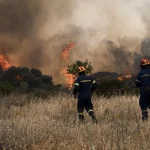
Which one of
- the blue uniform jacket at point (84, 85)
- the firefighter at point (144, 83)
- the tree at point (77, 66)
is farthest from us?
the tree at point (77, 66)

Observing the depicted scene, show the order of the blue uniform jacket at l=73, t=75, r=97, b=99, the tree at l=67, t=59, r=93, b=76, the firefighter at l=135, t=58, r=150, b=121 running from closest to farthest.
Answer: the firefighter at l=135, t=58, r=150, b=121 < the blue uniform jacket at l=73, t=75, r=97, b=99 < the tree at l=67, t=59, r=93, b=76

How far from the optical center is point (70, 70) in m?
43.4

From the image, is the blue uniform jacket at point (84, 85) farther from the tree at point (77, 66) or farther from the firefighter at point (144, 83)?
the tree at point (77, 66)

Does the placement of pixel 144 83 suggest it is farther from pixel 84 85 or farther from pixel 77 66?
pixel 77 66

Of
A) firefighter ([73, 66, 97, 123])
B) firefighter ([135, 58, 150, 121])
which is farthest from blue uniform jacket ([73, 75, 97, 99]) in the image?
firefighter ([135, 58, 150, 121])

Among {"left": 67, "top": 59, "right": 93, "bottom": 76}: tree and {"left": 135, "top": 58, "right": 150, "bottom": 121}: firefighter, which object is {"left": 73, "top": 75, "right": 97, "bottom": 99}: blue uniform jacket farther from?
{"left": 67, "top": 59, "right": 93, "bottom": 76}: tree

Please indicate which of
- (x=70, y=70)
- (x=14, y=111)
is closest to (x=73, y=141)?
(x=14, y=111)

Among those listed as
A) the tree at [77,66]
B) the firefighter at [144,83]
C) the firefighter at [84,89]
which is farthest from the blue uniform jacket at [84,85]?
the tree at [77,66]

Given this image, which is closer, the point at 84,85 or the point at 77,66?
the point at 84,85

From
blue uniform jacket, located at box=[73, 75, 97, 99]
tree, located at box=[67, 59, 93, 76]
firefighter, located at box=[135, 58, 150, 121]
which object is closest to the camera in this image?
firefighter, located at box=[135, 58, 150, 121]

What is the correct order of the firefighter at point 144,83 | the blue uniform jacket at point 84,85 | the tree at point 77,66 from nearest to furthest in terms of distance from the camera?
1. the firefighter at point 144,83
2. the blue uniform jacket at point 84,85
3. the tree at point 77,66

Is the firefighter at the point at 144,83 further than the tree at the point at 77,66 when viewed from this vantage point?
No

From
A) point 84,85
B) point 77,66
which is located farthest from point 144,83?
point 77,66

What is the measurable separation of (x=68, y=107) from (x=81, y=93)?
1.50m
